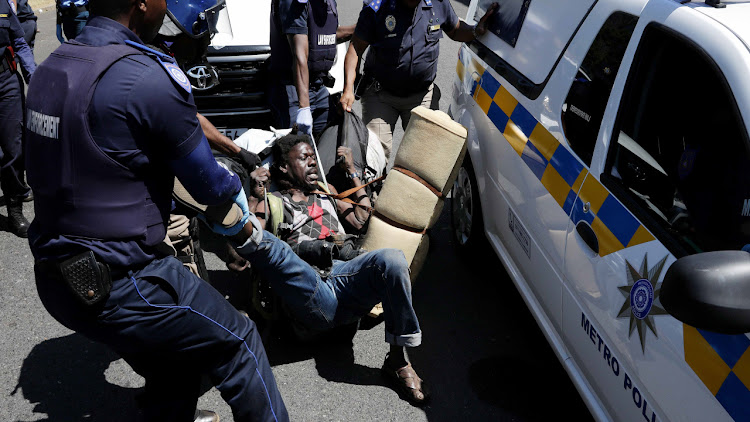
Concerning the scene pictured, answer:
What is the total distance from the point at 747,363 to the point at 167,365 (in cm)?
197

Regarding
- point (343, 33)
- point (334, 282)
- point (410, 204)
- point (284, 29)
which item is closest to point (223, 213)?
point (334, 282)

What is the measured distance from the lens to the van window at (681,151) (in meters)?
2.08

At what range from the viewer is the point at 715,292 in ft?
5.48

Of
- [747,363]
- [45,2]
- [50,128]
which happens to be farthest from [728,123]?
[45,2]

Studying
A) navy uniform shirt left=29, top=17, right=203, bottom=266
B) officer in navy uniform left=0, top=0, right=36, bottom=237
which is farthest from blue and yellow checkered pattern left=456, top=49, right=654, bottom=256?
officer in navy uniform left=0, top=0, right=36, bottom=237

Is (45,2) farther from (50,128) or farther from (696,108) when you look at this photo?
(696,108)

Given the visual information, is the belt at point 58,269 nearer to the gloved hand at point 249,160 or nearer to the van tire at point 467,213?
the gloved hand at point 249,160

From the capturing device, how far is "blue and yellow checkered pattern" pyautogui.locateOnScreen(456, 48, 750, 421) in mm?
1874

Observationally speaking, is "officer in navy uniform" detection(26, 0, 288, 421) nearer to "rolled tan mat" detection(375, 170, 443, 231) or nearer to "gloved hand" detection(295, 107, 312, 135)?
"rolled tan mat" detection(375, 170, 443, 231)

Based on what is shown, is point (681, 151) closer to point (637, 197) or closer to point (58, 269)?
point (637, 197)

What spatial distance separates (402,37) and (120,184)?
2755 mm

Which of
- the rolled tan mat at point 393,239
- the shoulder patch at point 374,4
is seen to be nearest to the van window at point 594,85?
the rolled tan mat at point 393,239

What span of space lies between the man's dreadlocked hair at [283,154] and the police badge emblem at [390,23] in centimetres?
98

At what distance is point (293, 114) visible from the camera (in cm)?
488
